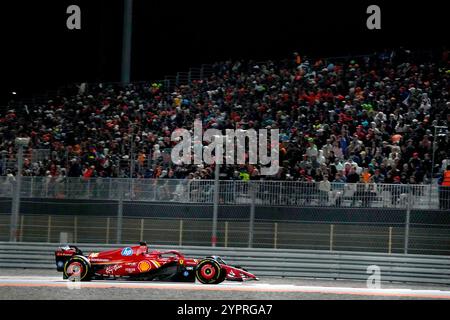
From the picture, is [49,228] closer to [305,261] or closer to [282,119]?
[305,261]

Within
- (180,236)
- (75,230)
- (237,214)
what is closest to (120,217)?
(180,236)

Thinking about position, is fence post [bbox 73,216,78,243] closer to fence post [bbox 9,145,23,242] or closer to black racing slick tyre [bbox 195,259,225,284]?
fence post [bbox 9,145,23,242]

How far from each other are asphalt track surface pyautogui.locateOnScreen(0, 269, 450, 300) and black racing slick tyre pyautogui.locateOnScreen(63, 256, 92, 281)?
0.19m

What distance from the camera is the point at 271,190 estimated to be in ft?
70.6

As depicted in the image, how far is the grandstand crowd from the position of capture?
23.8 meters

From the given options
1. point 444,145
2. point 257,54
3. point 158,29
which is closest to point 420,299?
point 444,145

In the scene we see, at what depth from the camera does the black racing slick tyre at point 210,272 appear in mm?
17906

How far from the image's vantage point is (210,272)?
18.0 meters

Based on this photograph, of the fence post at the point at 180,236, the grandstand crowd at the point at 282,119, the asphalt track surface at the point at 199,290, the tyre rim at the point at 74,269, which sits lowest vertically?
the asphalt track surface at the point at 199,290

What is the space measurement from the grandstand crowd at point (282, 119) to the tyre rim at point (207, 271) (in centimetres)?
558

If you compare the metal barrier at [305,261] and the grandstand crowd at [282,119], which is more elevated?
the grandstand crowd at [282,119]

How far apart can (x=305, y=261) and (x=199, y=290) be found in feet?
14.3

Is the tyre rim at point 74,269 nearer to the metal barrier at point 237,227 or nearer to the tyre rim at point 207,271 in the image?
the tyre rim at point 207,271

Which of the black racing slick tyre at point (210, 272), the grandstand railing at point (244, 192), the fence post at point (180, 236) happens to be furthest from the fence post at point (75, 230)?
the black racing slick tyre at point (210, 272)
